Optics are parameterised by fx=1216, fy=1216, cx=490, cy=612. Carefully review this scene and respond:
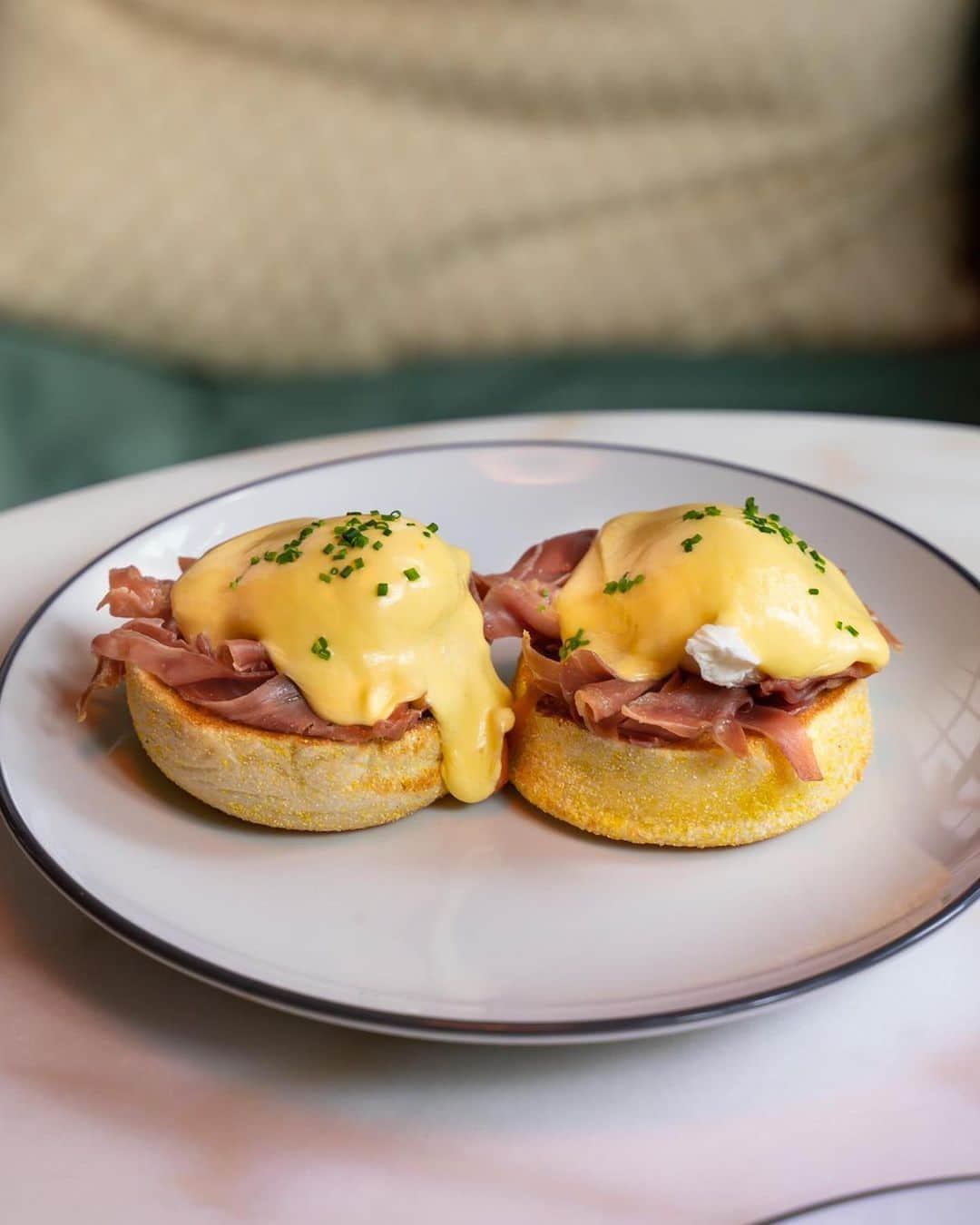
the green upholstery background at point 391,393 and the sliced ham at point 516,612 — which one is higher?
the sliced ham at point 516,612

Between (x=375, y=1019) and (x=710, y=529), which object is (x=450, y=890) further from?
(x=710, y=529)

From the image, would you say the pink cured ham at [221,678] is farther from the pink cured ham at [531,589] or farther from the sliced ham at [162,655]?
the pink cured ham at [531,589]

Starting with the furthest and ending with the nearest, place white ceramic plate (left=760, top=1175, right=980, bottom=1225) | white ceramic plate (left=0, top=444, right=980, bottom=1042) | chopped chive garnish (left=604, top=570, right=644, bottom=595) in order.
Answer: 1. chopped chive garnish (left=604, top=570, right=644, bottom=595)
2. white ceramic plate (left=0, top=444, right=980, bottom=1042)
3. white ceramic plate (left=760, top=1175, right=980, bottom=1225)

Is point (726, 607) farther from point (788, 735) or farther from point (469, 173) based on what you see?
point (469, 173)

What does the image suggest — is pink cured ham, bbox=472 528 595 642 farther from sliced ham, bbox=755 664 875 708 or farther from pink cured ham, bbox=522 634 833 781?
sliced ham, bbox=755 664 875 708

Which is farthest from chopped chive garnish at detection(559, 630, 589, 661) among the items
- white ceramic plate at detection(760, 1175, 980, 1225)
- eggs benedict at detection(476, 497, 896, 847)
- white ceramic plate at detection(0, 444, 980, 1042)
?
white ceramic plate at detection(760, 1175, 980, 1225)

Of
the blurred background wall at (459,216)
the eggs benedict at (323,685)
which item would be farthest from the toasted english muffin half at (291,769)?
the blurred background wall at (459,216)

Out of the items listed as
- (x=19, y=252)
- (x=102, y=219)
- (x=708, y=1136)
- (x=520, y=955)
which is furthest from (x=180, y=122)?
(x=708, y=1136)
